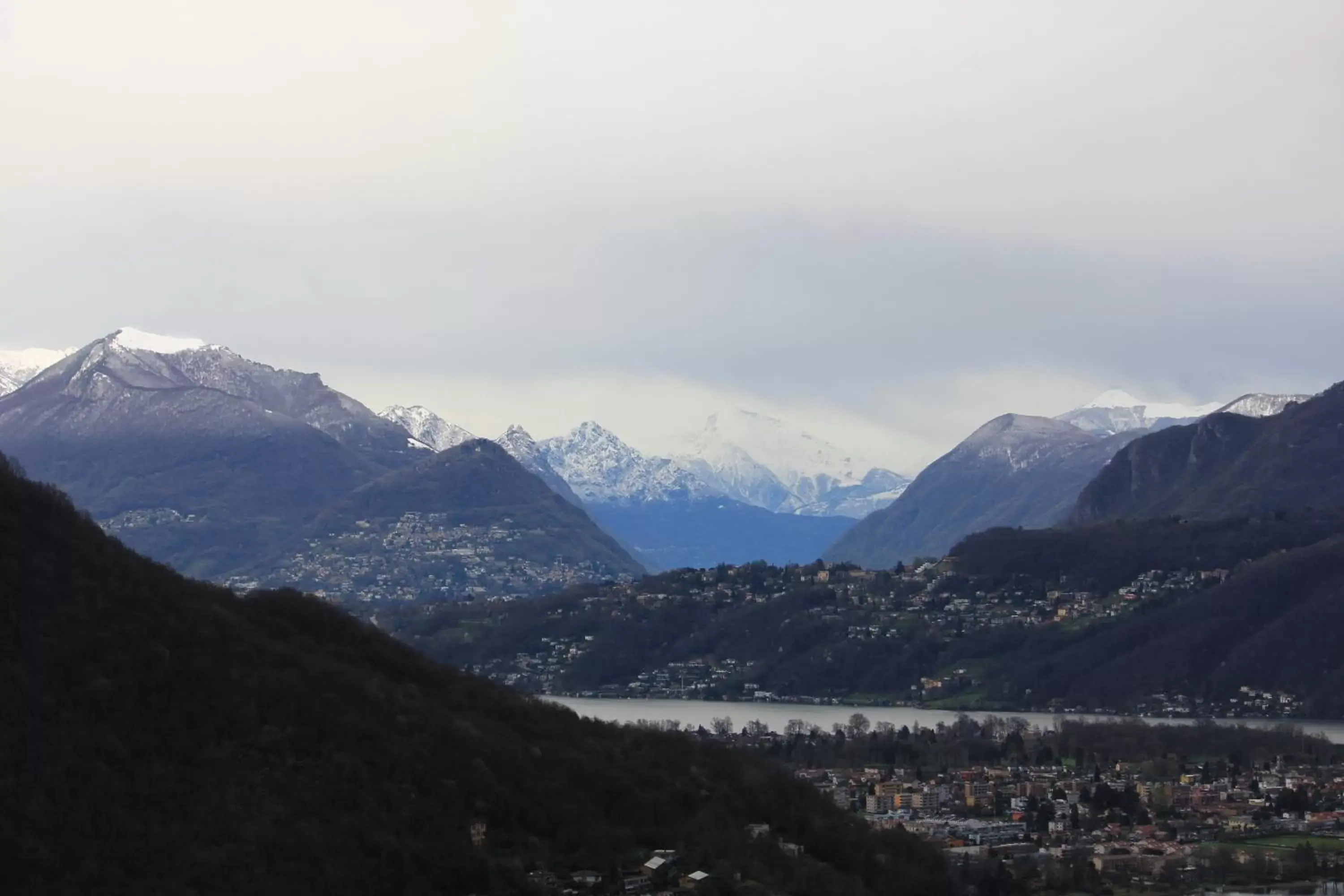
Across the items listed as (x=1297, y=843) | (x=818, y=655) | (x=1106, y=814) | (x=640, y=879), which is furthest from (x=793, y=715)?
(x=640, y=879)

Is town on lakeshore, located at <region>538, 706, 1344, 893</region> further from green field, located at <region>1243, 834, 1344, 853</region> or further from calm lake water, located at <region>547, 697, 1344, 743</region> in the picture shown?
calm lake water, located at <region>547, 697, 1344, 743</region>

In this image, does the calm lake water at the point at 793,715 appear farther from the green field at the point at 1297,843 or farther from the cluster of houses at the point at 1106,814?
the green field at the point at 1297,843

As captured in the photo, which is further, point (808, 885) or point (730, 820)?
point (730, 820)

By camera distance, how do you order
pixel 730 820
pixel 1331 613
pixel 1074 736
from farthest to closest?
pixel 1331 613, pixel 1074 736, pixel 730 820

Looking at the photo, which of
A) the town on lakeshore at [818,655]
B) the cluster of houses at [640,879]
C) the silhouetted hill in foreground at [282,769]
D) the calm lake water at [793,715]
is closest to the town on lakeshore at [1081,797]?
the cluster of houses at [640,879]

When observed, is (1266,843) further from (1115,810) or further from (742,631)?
(742,631)

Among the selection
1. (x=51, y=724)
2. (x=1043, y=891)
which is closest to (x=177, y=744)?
(x=51, y=724)
